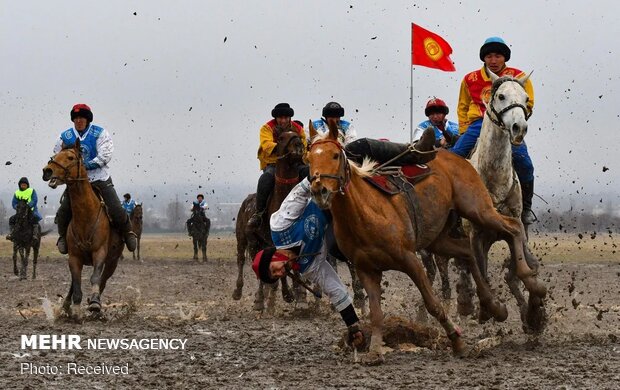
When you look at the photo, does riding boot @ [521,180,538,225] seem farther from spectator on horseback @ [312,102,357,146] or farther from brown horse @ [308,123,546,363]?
spectator on horseback @ [312,102,357,146]

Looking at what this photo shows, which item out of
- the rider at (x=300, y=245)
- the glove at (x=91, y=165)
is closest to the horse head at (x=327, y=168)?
the rider at (x=300, y=245)

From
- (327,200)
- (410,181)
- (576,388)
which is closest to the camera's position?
(576,388)

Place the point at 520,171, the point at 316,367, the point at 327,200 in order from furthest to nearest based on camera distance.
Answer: the point at 520,171
the point at 316,367
the point at 327,200

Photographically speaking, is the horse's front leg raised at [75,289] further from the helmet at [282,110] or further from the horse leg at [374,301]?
the horse leg at [374,301]

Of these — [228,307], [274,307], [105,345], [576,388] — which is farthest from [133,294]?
[576,388]

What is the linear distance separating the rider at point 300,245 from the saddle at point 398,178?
60 cm

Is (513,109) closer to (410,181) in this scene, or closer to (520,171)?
(410,181)

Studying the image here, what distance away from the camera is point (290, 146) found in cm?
1188

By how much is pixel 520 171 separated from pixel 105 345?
15.0 feet

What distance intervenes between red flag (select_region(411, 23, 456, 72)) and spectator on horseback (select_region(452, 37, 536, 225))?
5.51m

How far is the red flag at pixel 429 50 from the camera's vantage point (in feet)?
54.3

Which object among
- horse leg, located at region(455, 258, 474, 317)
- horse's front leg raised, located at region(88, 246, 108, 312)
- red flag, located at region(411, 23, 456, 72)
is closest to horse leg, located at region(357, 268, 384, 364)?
horse leg, located at region(455, 258, 474, 317)

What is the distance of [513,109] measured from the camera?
9266 mm

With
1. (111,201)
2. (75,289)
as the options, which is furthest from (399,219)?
(75,289)
